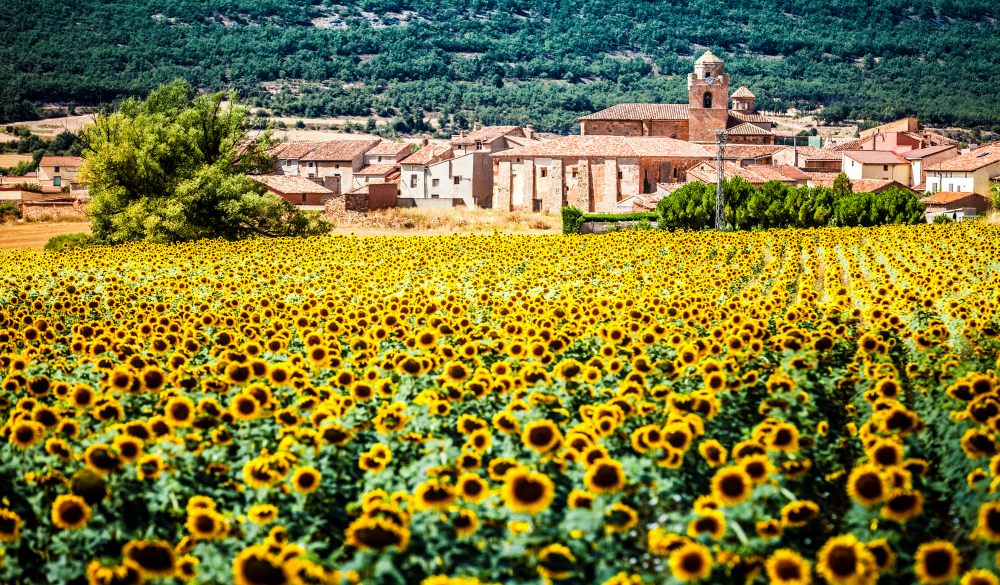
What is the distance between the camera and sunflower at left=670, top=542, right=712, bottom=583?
15.5 feet

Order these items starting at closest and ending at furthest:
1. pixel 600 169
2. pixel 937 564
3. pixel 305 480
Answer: pixel 937 564 < pixel 305 480 < pixel 600 169

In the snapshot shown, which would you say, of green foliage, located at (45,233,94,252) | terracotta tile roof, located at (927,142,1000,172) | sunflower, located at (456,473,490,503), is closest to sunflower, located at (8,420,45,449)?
sunflower, located at (456,473,490,503)

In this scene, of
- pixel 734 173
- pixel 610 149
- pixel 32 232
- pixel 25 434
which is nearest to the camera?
pixel 25 434

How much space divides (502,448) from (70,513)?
8.15 feet

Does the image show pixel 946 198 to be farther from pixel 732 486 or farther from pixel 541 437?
pixel 732 486

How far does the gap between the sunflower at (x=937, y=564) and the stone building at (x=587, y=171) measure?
225ft

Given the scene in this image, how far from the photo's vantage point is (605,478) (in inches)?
218

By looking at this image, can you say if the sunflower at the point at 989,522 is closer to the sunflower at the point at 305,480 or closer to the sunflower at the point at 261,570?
the sunflower at the point at 261,570

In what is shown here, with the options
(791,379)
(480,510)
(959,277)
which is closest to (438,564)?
(480,510)

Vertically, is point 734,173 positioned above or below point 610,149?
below

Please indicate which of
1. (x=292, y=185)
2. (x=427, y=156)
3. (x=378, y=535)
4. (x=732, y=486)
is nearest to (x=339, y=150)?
(x=427, y=156)

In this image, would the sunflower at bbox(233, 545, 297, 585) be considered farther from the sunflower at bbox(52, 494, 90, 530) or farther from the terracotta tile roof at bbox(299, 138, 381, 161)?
the terracotta tile roof at bbox(299, 138, 381, 161)

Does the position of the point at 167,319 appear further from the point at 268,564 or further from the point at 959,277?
the point at 959,277

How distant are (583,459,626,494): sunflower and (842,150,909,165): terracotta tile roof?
291 feet
